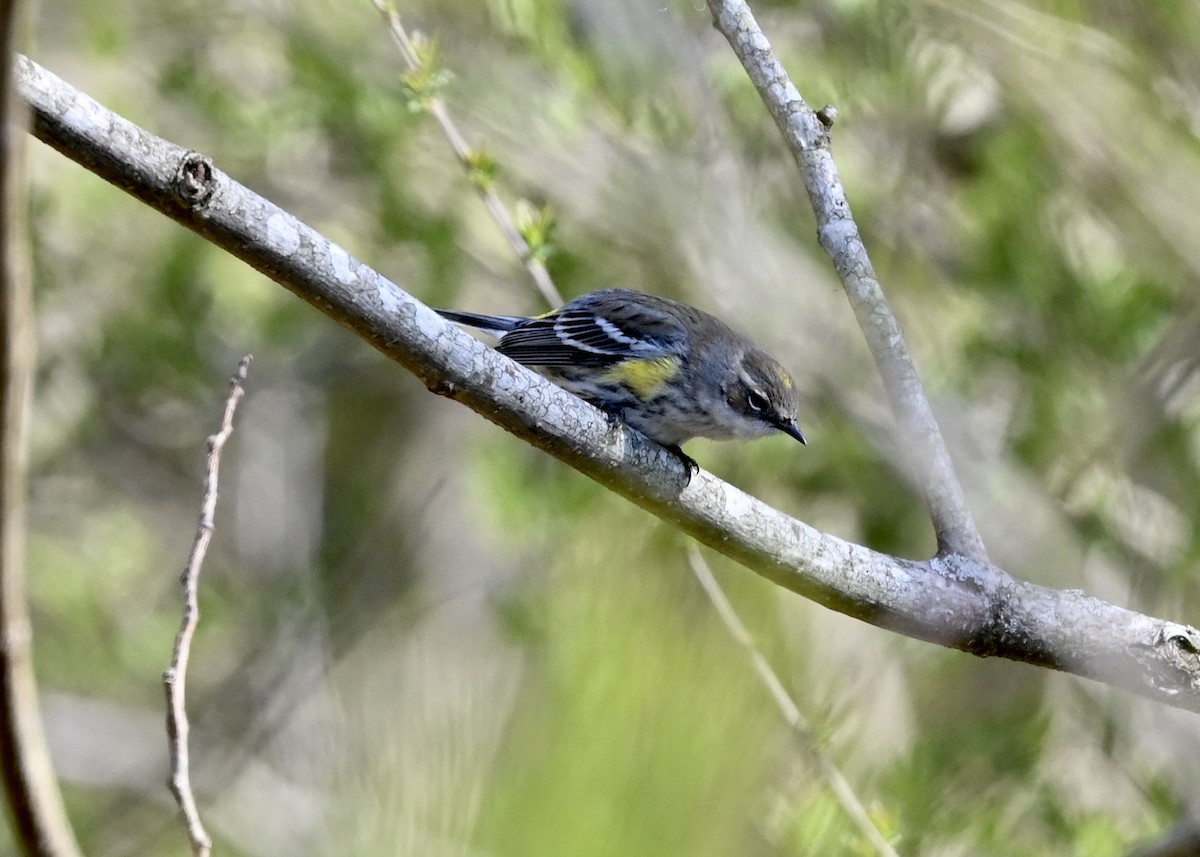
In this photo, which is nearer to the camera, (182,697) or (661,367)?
(182,697)

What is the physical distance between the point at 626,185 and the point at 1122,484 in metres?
2.45

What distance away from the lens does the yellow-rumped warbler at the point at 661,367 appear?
412 centimetres

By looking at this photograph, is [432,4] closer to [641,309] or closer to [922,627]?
[641,309]

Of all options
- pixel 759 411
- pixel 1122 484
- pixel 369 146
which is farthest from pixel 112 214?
pixel 1122 484

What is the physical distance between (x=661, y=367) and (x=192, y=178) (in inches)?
88.7

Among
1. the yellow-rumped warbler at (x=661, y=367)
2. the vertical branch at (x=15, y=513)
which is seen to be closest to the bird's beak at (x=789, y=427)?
the yellow-rumped warbler at (x=661, y=367)

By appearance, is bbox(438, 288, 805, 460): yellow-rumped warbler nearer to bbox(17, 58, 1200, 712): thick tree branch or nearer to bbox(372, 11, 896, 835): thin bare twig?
bbox(372, 11, 896, 835): thin bare twig

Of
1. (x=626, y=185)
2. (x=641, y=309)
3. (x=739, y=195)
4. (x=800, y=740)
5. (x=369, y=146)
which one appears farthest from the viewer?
(x=369, y=146)

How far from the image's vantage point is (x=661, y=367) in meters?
4.25

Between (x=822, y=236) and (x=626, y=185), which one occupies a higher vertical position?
(x=626, y=185)

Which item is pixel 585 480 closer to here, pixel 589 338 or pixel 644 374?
pixel 589 338

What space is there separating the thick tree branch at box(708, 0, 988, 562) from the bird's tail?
2.06 metres

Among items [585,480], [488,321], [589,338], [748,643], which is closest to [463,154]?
[589,338]

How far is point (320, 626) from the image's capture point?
24.4ft
